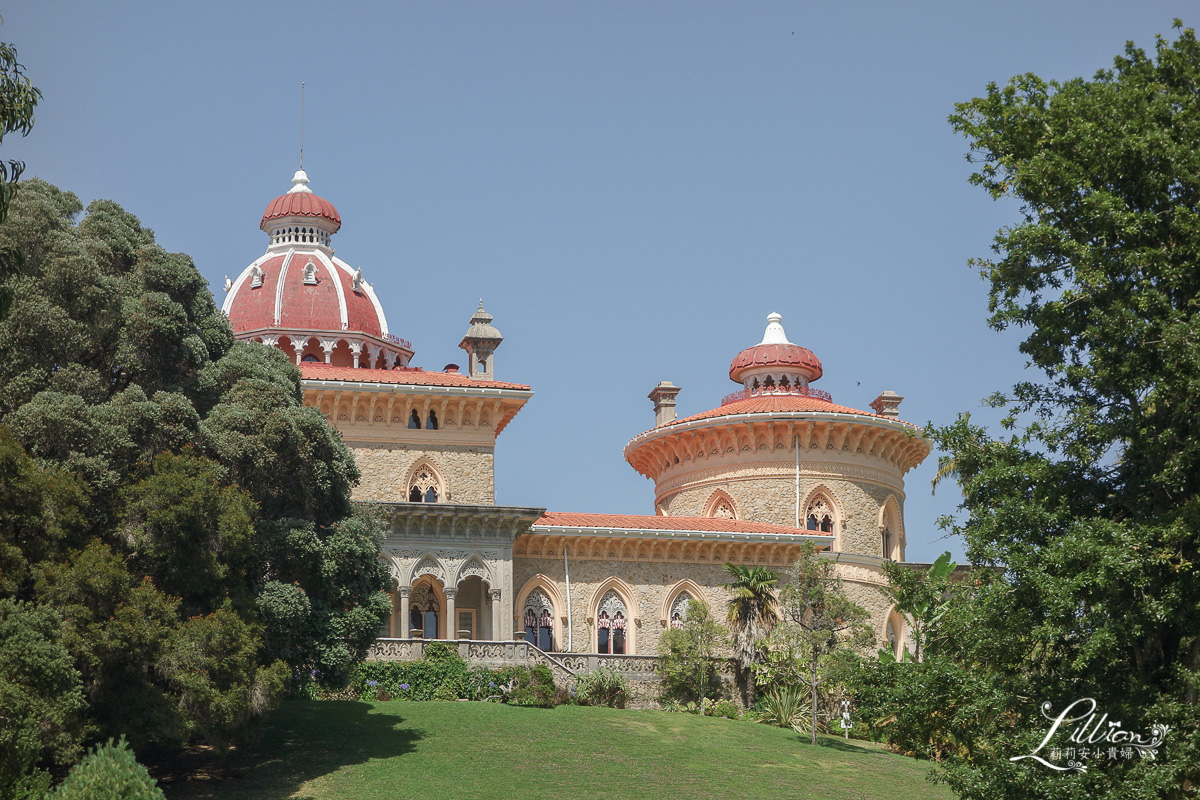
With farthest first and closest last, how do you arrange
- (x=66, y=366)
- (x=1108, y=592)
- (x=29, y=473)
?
1. (x=66, y=366)
2. (x=29, y=473)
3. (x=1108, y=592)

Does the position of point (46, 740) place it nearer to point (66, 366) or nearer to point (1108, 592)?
point (66, 366)

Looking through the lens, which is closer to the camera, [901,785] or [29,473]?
[29,473]

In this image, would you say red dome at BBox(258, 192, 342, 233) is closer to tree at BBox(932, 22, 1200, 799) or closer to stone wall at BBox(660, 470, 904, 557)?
stone wall at BBox(660, 470, 904, 557)

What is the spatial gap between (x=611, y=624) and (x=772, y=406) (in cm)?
1087

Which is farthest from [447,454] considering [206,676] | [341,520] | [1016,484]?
[1016,484]

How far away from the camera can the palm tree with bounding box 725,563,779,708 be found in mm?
38531

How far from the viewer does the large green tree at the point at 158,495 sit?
23.6 m

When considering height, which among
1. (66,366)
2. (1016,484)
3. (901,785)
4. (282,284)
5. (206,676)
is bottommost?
(901,785)

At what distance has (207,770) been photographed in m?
27.5

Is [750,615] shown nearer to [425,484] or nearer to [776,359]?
[425,484]

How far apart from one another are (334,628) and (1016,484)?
1463cm

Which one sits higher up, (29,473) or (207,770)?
(29,473)

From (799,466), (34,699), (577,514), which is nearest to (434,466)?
(577,514)

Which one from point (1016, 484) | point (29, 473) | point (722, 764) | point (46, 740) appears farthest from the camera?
point (722, 764)
